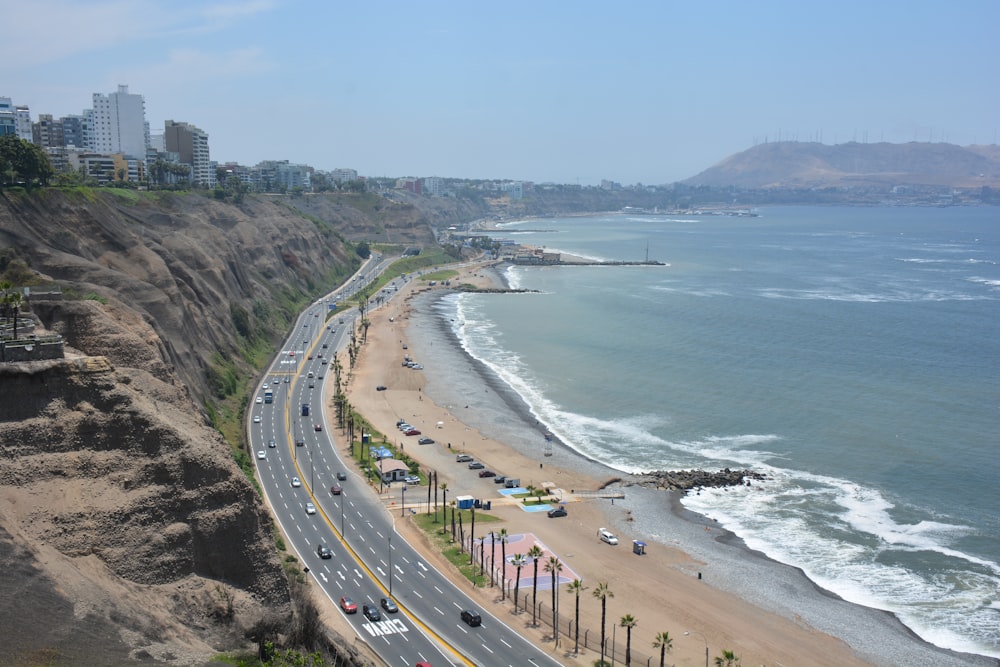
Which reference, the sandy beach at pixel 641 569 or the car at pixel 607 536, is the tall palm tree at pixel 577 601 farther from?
the car at pixel 607 536

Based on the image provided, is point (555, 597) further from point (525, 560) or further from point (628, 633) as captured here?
point (525, 560)

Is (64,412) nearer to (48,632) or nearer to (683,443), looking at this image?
(48,632)

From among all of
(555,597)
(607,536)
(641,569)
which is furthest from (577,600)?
(607,536)

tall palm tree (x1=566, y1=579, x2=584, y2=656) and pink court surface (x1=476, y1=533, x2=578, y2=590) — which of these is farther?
pink court surface (x1=476, y1=533, x2=578, y2=590)

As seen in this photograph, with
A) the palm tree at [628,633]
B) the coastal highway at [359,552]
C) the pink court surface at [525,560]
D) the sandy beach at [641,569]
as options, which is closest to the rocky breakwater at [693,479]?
the sandy beach at [641,569]

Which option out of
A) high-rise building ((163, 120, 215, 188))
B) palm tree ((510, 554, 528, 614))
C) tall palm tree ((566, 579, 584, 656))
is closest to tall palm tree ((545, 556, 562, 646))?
tall palm tree ((566, 579, 584, 656))

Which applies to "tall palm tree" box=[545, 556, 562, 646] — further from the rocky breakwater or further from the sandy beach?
the rocky breakwater
